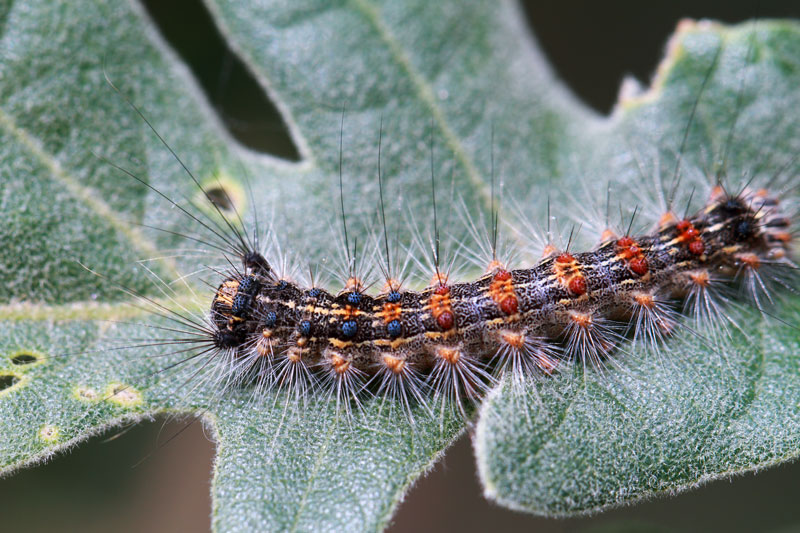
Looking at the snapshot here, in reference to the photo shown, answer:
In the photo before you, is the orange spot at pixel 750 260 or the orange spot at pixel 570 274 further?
the orange spot at pixel 750 260

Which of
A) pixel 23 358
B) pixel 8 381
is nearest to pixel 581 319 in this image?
pixel 23 358

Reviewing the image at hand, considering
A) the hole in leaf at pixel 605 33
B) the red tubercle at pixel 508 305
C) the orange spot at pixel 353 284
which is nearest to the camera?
the red tubercle at pixel 508 305

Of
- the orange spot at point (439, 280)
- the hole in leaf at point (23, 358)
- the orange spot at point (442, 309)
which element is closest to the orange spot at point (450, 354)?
the orange spot at point (442, 309)

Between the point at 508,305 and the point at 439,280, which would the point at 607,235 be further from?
the point at 439,280

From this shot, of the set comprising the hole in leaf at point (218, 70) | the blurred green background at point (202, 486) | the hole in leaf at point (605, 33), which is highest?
the hole in leaf at point (605, 33)

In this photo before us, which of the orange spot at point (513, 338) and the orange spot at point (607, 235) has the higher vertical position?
the orange spot at point (607, 235)

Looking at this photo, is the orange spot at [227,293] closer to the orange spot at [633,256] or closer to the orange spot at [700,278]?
the orange spot at [633,256]

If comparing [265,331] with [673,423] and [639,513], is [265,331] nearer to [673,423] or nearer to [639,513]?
[673,423]
